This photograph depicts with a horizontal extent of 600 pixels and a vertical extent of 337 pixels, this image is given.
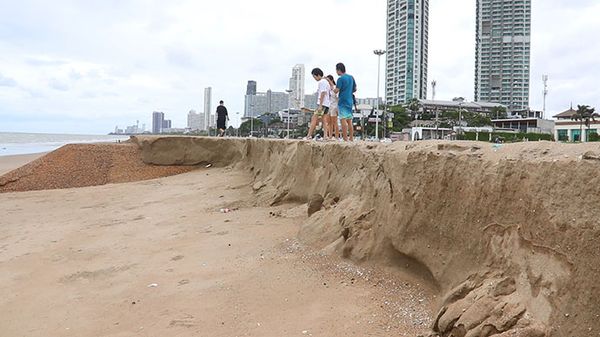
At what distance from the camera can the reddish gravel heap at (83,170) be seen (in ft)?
48.5

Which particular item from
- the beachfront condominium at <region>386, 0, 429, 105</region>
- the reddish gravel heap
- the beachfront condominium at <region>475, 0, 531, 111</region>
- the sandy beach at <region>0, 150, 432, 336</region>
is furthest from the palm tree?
the sandy beach at <region>0, 150, 432, 336</region>

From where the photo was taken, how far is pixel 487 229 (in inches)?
131

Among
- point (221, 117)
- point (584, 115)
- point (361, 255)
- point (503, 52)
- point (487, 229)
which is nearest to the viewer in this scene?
point (487, 229)

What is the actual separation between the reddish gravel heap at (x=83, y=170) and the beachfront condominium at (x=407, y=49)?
56100 millimetres

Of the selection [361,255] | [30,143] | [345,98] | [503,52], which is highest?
[503,52]

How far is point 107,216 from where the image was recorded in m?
9.77

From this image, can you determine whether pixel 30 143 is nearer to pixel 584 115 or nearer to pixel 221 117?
pixel 221 117

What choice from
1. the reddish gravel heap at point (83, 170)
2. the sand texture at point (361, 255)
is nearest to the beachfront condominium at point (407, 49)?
the reddish gravel heap at point (83, 170)

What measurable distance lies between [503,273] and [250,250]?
3.54 metres

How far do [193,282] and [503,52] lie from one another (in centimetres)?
8438

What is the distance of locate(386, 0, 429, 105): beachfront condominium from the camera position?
65938mm

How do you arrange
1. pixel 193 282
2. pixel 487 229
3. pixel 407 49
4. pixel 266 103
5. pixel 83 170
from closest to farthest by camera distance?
pixel 487 229 → pixel 193 282 → pixel 83 170 → pixel 407 49 → pixel 266 103

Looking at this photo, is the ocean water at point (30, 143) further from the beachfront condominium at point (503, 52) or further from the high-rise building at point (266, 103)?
the beachfront condominium at point (503, 52)

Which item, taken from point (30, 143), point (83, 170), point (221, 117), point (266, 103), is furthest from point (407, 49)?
point (83, 170)
